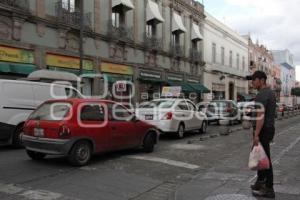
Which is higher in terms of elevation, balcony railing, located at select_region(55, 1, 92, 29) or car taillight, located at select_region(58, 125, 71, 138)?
balcony railing, located at select_region(55, 1, 92, 29)

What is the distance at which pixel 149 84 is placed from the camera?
33594 mm

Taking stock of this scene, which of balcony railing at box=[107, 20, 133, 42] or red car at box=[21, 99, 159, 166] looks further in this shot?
balcony railing at box=[107, 20, 133, 42]

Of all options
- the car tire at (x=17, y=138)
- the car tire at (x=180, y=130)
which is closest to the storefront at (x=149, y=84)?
the car tire at (x=180, y=130)

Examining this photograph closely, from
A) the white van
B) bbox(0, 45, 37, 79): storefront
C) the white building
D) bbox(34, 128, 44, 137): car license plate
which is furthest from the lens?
the white building

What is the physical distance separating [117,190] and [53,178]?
1502 millimetres

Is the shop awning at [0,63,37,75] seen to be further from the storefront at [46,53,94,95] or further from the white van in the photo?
the white van

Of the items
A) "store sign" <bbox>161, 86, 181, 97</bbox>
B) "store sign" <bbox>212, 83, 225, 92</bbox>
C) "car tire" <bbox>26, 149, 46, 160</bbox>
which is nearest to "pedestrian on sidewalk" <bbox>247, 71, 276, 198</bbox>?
"car tire" <bbox>26, 149, 46, 160</bbox>

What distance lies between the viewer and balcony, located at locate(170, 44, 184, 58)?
36.8 meters

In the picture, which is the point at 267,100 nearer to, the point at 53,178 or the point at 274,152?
the point at 53,178

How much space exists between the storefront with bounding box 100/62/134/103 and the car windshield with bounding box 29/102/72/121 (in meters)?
15.4

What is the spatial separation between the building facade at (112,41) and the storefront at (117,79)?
62 mm

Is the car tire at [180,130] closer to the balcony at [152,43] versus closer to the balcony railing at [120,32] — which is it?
the balcony railing at [120,32]

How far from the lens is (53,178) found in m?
8.95

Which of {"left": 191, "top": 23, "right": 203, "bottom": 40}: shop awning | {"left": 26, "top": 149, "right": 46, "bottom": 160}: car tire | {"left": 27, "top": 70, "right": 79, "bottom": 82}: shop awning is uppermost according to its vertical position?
{"left": 191, "top": 23, "right": 203, "bottom": 40}: shop awning
